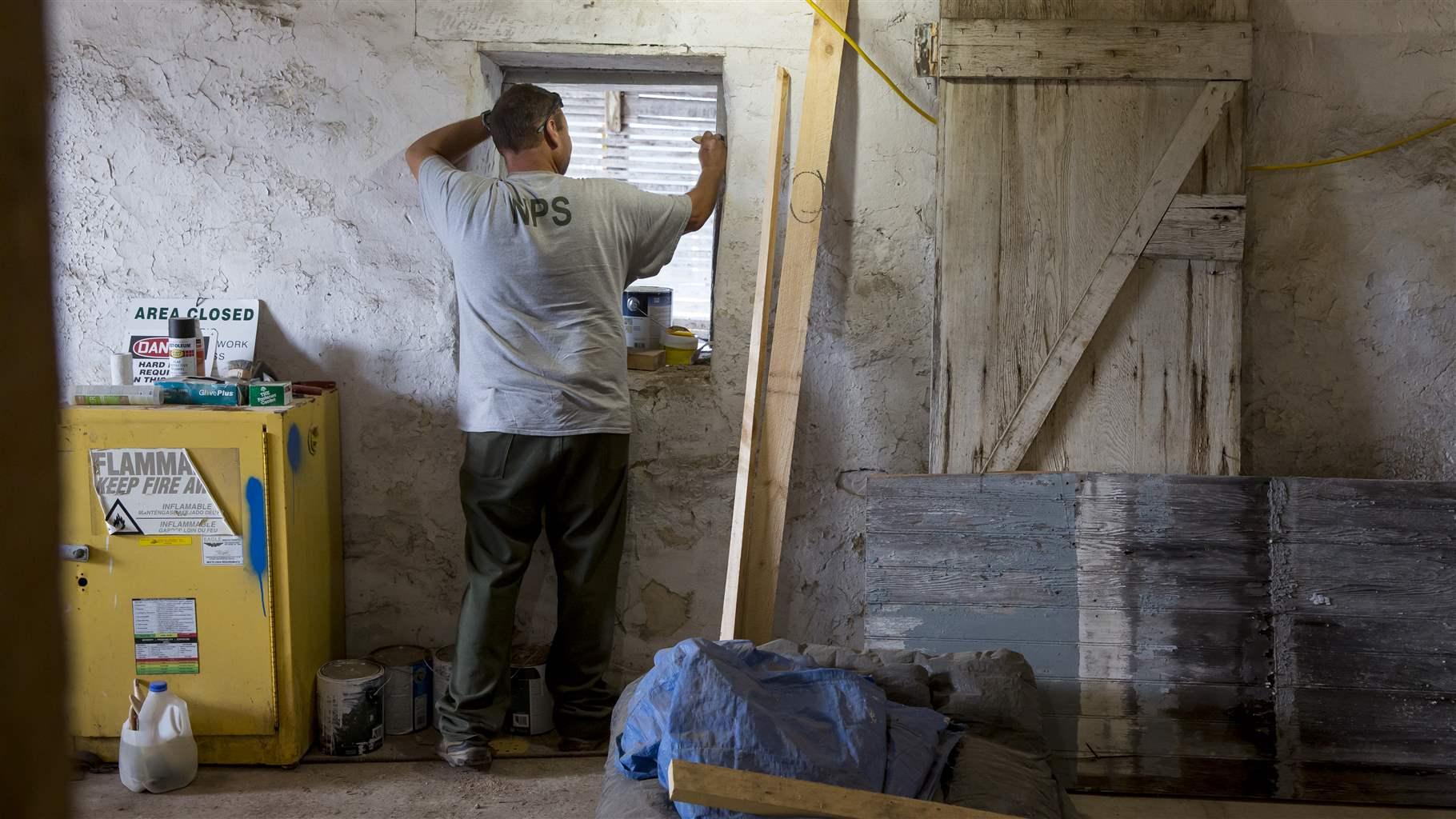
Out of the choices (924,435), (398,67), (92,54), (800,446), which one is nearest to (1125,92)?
(924,435)

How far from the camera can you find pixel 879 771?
6.94ft

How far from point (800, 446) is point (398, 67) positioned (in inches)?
66.5

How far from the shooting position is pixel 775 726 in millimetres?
2074

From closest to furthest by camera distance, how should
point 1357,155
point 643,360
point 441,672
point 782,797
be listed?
point 782,797
point 1357,155
point 441,672
point 643,360

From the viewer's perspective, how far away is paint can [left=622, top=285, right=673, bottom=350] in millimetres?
3518

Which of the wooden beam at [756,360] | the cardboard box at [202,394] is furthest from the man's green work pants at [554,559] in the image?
the cardboard box at [202,394]

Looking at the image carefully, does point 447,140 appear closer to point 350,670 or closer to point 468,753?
point 350,670

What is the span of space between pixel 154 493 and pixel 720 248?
1.77m

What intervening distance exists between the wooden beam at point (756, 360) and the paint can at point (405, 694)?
3.17 ft

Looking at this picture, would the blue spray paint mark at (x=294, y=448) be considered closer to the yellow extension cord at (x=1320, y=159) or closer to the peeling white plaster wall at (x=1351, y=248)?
the yellow extension cord at (x=1320, y=159)

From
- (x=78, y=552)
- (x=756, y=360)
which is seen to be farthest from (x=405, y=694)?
(x=756, y=360)

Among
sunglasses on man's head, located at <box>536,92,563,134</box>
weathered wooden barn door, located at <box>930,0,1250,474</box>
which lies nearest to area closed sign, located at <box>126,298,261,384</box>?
sunglasses on man's head, located at <box>536,92,563,134</box>

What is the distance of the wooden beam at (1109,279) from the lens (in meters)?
3.01

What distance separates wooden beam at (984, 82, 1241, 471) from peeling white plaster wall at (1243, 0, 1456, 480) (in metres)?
0.23
